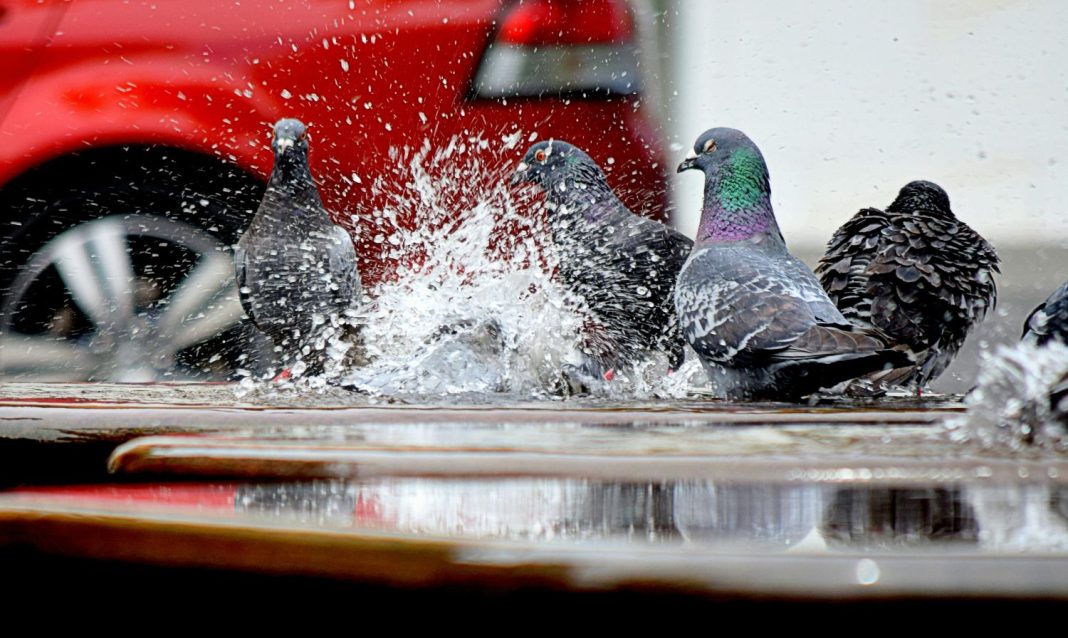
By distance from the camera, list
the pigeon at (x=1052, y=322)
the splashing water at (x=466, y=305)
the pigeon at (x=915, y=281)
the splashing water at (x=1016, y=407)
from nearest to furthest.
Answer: the splashing water at (x=1016, y=407), the pigeon at (x=1052, y=322), the splashing water at (x=466, y=305), the pigeon at (x=915, y=281)

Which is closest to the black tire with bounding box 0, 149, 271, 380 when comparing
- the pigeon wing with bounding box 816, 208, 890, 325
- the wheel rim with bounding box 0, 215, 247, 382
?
the wheel rim with bounding box 0, 215, 247, 382

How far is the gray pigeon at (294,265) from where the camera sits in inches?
117

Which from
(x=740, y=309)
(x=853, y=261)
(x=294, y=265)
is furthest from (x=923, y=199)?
(x=294, y=265)

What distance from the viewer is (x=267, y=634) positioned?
75cm

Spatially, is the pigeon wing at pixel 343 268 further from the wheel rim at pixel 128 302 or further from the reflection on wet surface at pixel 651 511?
the reflection on wet surface at pixel 651 511

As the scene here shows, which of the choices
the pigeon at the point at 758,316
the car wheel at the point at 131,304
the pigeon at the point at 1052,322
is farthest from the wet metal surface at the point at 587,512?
the car wheel at the point at 131,304

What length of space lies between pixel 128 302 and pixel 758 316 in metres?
2.23

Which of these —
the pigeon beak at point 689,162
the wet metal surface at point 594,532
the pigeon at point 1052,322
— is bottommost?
the wet metal surface at point 594,532

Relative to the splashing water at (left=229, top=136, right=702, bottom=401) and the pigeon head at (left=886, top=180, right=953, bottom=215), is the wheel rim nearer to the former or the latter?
the splashing water at (left=229, top=136, right=702, bottom=401)

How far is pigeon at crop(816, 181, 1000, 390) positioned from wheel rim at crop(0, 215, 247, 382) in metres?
1.96

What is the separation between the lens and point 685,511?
2.69 ft

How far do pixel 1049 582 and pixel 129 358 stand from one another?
11.1 feet

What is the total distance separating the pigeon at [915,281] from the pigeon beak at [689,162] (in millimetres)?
443

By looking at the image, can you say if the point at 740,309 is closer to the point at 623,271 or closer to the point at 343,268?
the point at 623,271
